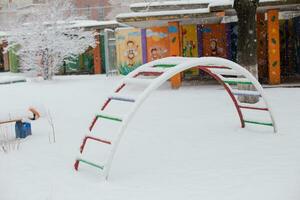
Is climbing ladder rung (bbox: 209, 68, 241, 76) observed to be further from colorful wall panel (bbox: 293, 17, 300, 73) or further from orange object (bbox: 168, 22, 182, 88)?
colorful wall panel (bbox: 293, 17, 300, 73)

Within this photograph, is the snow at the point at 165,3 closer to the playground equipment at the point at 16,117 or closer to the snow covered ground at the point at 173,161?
the snow covered ground at the point at 173,161

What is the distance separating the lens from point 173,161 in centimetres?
623

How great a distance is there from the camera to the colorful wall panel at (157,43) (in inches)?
720

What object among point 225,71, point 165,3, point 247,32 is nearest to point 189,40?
point 165,3

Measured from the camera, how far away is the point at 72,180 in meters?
5.48

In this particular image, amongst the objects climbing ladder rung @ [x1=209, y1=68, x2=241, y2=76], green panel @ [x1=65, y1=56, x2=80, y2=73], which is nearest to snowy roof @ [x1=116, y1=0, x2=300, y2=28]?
climbing ladder rung @ [x1=209, y1=68, x2=241, y2=76]

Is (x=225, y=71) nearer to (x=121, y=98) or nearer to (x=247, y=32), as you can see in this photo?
(x=121, y=98)

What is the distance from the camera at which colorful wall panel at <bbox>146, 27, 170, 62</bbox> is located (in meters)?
18.3

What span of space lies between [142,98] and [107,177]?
1.08 m

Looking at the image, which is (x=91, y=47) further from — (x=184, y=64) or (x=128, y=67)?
(x=184, y=64)

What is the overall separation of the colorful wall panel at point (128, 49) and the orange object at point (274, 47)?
25.4ft

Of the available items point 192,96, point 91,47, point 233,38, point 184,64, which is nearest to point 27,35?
point 91,47

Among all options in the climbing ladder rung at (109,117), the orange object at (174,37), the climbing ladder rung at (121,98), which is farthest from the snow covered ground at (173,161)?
the orange object at (174,37)

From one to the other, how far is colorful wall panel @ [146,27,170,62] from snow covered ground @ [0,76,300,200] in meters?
7.97
